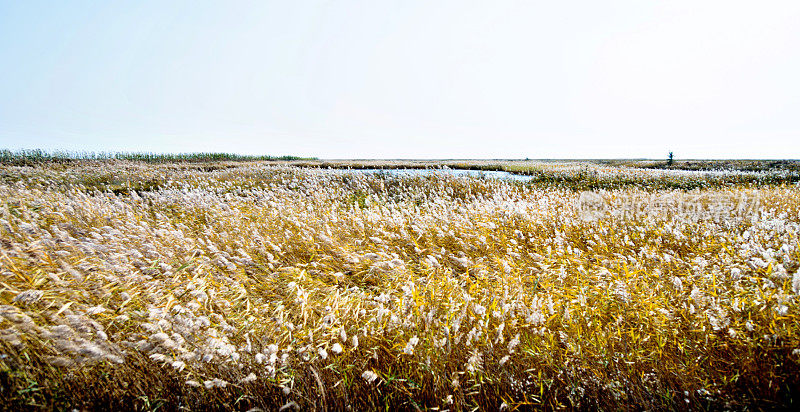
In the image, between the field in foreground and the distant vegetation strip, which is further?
the distant vegetation strip

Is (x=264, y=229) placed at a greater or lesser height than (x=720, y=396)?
greater

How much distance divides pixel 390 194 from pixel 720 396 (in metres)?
11.8

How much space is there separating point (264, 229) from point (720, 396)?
6.04m

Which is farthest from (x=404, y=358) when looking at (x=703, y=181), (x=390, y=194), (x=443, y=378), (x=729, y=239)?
(x=703, y=181)

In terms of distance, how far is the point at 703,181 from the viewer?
1784 cm

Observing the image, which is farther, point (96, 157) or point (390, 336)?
point (96, 157)

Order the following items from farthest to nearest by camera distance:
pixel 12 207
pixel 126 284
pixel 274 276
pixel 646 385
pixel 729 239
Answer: pixel 12 207 → pixel 729 239 → pixel 274 276 → pixel 126 284 → pixel 646 385

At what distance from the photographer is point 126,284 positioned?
3.25 metres

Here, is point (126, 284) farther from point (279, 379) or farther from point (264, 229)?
point (264, 229)

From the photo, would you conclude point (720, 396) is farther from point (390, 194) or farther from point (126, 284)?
point (390, 194)

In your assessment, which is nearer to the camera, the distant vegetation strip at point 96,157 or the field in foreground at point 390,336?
the field in foreground at point 390,336

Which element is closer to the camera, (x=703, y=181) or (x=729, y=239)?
(x=729, y=239)

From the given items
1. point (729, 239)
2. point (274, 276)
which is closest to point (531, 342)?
point (274, 276)

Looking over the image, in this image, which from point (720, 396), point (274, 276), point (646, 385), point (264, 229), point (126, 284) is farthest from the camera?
point (264, 229)
